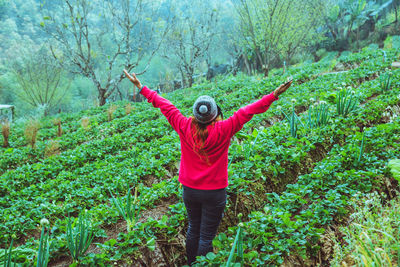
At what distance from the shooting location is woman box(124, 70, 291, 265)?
2.36m

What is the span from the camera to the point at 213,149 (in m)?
2.44

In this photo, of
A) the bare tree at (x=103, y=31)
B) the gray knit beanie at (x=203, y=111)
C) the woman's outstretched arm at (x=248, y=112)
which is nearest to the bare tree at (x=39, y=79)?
the bare tree at (x=103, y=31)

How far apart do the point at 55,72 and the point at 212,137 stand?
23355 mm

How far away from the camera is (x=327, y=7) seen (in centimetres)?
2908

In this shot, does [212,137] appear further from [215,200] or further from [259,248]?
[259,248]

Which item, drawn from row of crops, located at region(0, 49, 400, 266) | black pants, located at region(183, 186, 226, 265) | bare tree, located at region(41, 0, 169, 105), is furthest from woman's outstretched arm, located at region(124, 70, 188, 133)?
bare tree, located at region(41, 0, 169, 105)

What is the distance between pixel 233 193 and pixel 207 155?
1.36 meters

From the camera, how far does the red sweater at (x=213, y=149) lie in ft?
7.77

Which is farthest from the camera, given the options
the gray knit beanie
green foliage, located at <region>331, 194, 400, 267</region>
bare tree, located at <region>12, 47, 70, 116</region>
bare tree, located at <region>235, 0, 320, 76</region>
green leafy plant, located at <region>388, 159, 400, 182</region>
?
bare tree, located at <region>12, 47, 70, 116</region>

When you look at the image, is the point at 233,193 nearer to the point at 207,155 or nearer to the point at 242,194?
the point at 242,194

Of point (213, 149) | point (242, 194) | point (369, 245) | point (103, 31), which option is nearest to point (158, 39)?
point (103, 31)

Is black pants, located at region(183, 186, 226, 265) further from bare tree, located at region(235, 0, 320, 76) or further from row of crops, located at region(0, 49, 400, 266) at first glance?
bare tree, located at region(235, 0, 320, 76)

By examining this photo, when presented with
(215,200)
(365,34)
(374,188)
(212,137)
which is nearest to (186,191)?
(215,200)

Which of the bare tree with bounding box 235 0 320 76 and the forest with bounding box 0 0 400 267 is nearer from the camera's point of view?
the forest with bounding box 0 0 400 267
